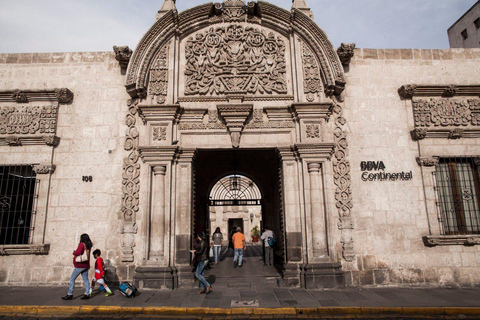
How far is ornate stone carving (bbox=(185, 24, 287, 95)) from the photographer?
843 centimetres

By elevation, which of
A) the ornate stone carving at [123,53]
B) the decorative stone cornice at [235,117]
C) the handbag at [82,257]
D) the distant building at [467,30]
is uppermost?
the distant building at [467,30]

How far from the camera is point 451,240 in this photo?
7.65 meters

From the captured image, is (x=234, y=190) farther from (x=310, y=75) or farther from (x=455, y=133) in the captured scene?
(x=455, y=133)

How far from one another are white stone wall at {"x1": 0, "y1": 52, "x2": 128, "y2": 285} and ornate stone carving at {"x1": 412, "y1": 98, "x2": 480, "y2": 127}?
Answer: 8026 millimetres

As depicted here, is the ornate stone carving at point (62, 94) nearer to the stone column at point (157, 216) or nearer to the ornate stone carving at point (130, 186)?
the ornate stone carving at point (130, 186)

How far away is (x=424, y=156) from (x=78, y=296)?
903 centimetres

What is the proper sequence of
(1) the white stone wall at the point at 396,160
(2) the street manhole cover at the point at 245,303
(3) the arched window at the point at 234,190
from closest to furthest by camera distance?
1. (2) the street manhole cover at the point at 245,303
2. (1) the white stone wall at the point at 396,160
3. (3) the arched window at the point at 234,190

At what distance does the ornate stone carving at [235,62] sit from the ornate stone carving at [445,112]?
12.2 ft

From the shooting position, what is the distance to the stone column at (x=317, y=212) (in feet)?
24.7

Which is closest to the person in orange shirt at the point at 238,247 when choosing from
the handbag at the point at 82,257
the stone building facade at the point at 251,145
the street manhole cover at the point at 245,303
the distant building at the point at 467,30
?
the stone building facade at the point at 251,145

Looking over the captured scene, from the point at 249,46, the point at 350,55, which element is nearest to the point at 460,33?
the point at 350,55

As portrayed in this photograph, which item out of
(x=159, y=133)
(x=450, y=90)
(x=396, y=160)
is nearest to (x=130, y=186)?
(x=159, y=133)

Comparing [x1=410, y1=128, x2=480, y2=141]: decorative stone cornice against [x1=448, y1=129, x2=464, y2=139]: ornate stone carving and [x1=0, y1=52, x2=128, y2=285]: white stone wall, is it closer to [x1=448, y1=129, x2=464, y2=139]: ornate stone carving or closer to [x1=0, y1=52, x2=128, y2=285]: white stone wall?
[x1=448, y1=129, x2=464, y2=139]: ornate stone carving

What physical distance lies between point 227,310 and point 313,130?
4792 mm
